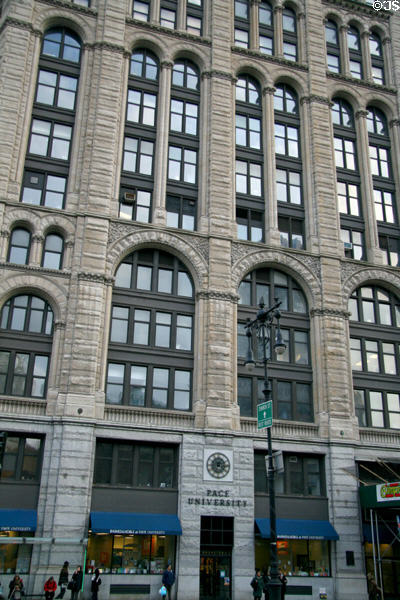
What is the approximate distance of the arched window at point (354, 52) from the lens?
148 ft

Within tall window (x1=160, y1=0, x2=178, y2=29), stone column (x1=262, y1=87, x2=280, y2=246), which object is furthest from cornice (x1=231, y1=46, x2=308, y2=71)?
tall window (x1=160, y1=0, x2=178, y2=29)

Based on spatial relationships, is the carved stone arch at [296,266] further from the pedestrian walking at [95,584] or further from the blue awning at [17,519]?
the pedestrian walking at [95,584]

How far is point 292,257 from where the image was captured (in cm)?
3688

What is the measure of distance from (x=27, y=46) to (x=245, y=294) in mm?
19546

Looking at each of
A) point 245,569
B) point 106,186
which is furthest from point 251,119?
point 245,569

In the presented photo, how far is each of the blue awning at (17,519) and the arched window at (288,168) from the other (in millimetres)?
21243

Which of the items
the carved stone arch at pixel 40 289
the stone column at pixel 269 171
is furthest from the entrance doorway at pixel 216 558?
the stone column at pixel 269 171

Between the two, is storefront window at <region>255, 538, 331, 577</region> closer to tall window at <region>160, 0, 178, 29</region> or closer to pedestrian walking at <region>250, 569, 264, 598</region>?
pedestrian walking at <region>250, 569, 264, 598</region>

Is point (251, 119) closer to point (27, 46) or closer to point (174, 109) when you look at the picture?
point (174, 109)

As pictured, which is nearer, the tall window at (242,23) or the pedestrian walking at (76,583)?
the pedestrian walking at (76,583)

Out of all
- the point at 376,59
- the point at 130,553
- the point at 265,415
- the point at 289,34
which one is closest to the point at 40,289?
the point at 130,553

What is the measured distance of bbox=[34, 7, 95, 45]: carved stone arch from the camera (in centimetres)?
3709

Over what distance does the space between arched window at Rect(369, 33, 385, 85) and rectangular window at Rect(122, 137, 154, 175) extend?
20.0 meters

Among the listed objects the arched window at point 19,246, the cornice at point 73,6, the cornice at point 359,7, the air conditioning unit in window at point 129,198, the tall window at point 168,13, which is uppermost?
the cornice at point 359,7
